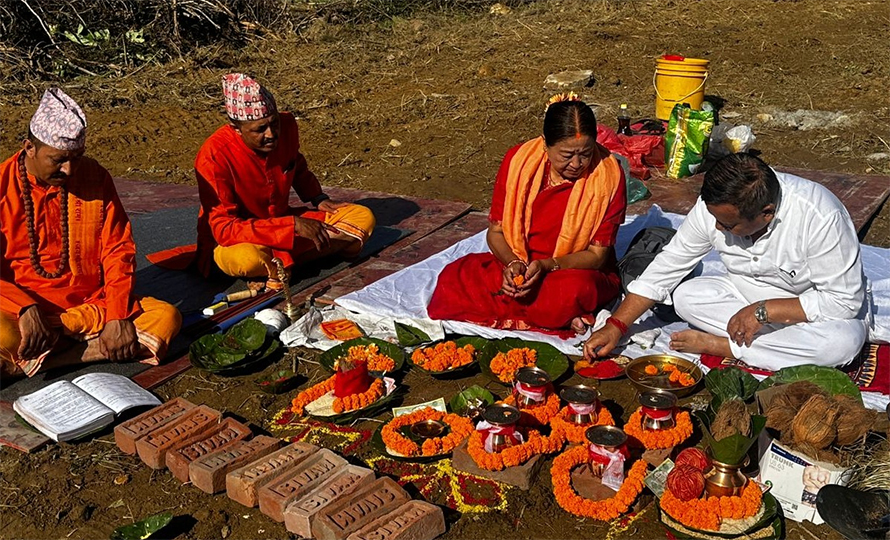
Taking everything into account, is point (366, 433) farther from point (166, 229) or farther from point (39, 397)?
point (166, 229)

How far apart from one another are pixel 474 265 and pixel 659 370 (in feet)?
4.36

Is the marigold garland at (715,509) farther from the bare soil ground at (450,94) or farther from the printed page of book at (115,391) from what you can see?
the printed page of book at (115,391)

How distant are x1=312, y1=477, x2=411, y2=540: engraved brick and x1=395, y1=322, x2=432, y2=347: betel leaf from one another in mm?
1413

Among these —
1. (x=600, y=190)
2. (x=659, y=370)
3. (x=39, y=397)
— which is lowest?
(x=659, y=370)

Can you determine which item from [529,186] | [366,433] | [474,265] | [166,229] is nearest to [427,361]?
[366,433]

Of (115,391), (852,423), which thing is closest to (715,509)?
(852,423)

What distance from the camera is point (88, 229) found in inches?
177

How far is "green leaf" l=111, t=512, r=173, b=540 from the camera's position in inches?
128

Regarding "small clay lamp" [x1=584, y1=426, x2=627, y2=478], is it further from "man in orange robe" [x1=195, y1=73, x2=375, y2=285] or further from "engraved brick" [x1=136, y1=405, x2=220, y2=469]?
"man in orange robe" [x1=195, y1=73, x2=375, y2=285]

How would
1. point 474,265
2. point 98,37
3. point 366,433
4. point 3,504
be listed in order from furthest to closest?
point 98,37
point 474,265
point 366,433
point 3,504

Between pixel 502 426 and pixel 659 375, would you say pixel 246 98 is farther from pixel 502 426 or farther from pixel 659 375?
pixel 659 375

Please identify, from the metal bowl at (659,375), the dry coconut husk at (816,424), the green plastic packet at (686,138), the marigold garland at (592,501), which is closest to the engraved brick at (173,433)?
the marigold garland at (592,501)

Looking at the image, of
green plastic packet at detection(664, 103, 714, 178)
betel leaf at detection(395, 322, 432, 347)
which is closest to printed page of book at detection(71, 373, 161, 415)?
betel leaf at detection(395, 322, 432, 347)

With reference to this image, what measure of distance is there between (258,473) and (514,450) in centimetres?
104
